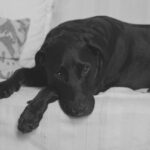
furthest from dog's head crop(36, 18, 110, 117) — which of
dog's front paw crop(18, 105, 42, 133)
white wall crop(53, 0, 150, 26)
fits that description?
white wall crop(53, 0, 150, 26)

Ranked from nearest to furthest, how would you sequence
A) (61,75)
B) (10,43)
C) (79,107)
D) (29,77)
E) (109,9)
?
(79,107) → (61,75) → (29,77) → (10,43) → (109,9)

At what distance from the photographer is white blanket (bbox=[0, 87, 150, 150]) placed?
1.51 meters

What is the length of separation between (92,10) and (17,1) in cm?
45

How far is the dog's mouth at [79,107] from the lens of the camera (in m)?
1.46

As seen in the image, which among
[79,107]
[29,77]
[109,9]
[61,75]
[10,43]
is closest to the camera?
[79,107]

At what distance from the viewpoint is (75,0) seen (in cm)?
239

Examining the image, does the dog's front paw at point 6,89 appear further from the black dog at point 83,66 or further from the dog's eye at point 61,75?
the dog's eye at point 61,75

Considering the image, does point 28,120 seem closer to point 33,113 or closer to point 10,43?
point 33,113

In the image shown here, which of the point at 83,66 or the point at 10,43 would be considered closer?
the point at 83,66

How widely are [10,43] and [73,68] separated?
0.59 m

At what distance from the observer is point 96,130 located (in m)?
1.51

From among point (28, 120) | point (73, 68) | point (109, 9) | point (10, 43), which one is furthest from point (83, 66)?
point (109, 9)

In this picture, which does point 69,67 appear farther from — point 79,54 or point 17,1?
point 17,1

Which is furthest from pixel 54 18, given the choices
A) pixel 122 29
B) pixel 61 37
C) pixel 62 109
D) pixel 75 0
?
pixel 62 109
